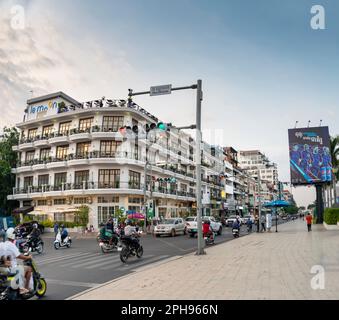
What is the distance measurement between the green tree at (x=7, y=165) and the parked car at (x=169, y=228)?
104 ft

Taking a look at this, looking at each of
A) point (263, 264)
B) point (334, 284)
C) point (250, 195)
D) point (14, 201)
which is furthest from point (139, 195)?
point (250, 195)

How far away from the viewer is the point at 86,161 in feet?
143

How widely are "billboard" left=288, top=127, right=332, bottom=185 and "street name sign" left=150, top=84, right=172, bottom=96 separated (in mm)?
27425

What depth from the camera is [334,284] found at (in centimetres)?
841

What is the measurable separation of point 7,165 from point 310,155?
43568 mm

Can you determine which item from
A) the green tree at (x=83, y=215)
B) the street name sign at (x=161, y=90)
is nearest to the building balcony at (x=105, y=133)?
the green tree at (x=83, y=215)

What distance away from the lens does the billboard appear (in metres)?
37.6

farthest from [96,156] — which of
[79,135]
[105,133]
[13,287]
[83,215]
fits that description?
[13,287]

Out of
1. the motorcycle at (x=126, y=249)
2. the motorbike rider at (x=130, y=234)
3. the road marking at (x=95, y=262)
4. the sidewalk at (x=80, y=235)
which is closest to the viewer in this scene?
the road marking at (x=95, y=262)

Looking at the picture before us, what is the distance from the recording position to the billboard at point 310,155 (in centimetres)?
3759

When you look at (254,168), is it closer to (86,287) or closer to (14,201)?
(14,201)

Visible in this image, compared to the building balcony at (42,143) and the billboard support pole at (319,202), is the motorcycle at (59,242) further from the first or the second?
the billboard support pole at (319,202)
